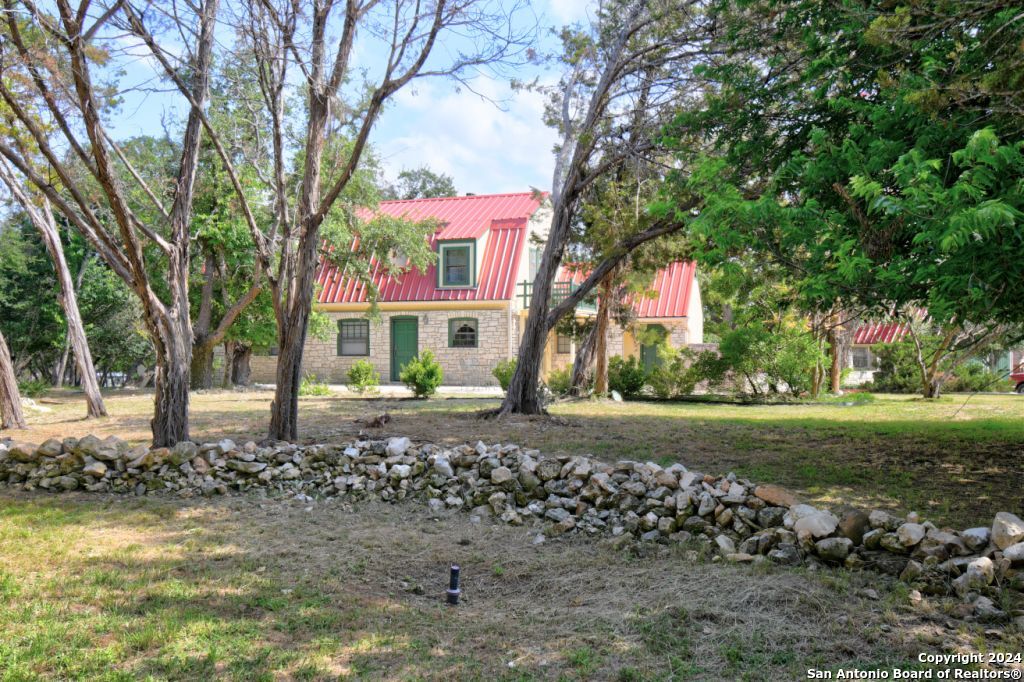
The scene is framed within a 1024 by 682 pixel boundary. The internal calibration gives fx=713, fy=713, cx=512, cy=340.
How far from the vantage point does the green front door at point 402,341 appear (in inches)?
972

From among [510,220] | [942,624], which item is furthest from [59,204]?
[510,220]

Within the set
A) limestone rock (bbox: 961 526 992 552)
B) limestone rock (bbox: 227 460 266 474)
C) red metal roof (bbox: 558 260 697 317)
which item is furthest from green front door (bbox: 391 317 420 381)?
limestone rock (bbox: 961 526 992 552)

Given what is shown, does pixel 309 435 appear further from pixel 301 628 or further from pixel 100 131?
pixel 301 628

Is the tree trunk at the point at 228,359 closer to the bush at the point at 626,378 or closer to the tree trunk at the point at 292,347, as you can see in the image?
the bush at the point at 626,378

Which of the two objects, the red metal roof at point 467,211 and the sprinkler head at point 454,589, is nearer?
the sprinkler head at point 454,589

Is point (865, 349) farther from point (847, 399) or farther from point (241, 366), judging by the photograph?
point (241, 366)

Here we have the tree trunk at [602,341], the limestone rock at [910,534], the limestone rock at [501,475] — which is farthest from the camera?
the tree trunk at [602,341]

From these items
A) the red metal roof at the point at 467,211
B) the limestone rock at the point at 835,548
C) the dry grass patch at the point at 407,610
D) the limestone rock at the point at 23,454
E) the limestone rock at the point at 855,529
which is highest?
the red metal roof at the point at 467,211

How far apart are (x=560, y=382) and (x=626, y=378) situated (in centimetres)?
173

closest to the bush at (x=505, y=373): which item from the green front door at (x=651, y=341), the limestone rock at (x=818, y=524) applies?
the green front door at (x=651, y=341)

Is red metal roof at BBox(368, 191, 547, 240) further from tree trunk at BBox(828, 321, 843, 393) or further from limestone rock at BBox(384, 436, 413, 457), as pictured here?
limestone rock at BBox(384, 436, 413, 457)

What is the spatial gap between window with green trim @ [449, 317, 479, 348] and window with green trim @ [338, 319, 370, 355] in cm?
316

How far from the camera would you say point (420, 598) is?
4148 millimetres

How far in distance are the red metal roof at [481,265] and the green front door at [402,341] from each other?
86 cm
